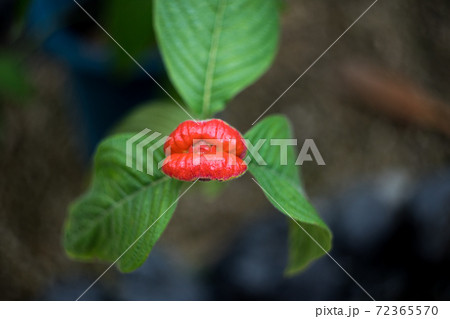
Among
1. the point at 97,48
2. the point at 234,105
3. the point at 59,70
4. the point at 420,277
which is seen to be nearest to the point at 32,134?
the point at 59,70

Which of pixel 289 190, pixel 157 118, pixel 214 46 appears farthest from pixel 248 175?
pixel 289 190

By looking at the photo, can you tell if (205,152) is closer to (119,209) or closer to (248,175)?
(119,209)

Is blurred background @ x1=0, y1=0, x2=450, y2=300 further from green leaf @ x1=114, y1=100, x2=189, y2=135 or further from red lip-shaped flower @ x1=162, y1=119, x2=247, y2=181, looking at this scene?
red lip-shaped flower @ x1=162, y1=119, x2=247, y2=181

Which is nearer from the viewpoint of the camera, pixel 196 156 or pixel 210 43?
pixel 196 156

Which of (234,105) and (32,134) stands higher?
(32,134)

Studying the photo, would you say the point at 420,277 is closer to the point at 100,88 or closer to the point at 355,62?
the point at 355,62

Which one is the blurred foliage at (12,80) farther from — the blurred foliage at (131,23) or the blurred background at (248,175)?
the blurred foliage at (131,23)

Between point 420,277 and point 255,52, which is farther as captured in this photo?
point 420,277

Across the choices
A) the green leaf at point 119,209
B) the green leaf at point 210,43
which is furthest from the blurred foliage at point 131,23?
the green leaf at point 119,209

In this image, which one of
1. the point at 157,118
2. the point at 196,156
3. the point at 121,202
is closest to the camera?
the point at 196,156
